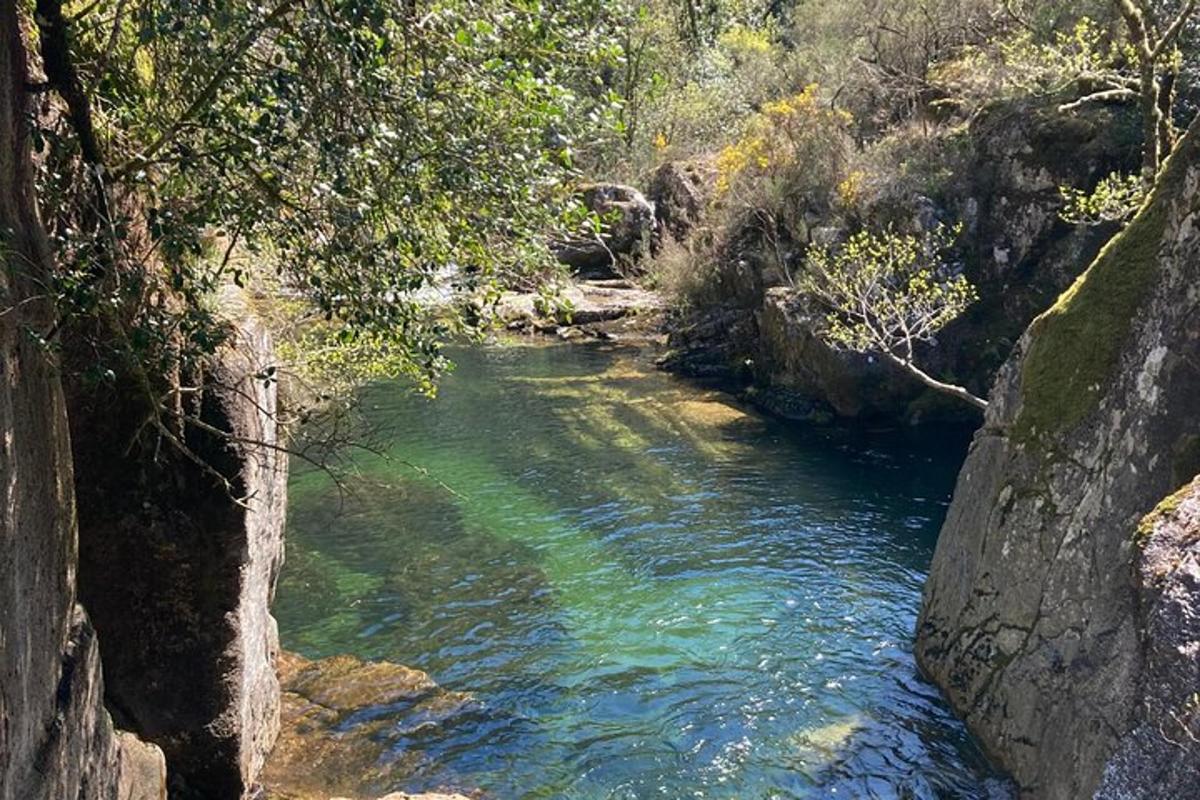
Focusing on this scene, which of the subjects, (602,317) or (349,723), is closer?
(349,723)

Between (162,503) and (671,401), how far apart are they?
1884cm

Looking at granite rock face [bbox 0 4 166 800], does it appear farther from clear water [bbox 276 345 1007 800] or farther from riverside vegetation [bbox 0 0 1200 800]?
clear water [bbox 276 345 1007 800]

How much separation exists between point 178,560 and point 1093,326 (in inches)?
328

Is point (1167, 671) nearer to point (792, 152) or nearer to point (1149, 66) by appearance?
point (1149, 66)

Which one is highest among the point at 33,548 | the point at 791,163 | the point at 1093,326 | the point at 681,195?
the point at 791,163

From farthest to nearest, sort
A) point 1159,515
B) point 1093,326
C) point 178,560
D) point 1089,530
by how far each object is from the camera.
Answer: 1. point 1093,326
2. point 1089,530
3. point 178,560
4. point 1159,515

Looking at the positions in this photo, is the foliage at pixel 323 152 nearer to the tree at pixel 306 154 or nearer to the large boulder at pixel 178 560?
the tree at pixel 306 154

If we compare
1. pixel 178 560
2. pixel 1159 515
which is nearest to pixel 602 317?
pixel 178 560

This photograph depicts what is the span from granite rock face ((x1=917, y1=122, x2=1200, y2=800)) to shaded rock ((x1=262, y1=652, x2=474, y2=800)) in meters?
5.24

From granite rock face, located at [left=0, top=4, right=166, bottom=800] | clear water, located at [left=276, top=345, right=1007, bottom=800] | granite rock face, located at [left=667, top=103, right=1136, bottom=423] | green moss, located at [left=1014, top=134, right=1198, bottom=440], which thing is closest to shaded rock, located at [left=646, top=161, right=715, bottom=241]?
granite rock face, located at [left=667, top=103, right=1136, bottom=423]

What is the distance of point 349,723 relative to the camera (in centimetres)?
1000

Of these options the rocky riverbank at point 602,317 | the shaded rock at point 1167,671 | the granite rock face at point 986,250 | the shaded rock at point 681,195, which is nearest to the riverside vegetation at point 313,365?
the shaded rock at point 1167,671

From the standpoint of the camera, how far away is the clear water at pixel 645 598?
941 cm

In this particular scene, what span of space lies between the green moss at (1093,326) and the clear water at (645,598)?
3.48 meters
